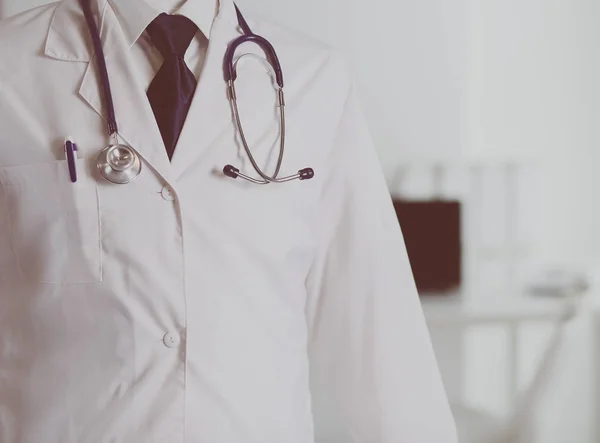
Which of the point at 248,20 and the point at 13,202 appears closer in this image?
the point at 13,202

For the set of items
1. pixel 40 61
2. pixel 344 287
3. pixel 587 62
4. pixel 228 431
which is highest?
pixel 587 62

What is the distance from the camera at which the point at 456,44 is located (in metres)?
1.59

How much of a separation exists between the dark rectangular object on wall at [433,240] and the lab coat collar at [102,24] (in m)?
0.84

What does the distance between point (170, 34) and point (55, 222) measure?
227mm

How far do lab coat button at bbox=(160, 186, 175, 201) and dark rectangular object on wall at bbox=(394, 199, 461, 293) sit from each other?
0.88m

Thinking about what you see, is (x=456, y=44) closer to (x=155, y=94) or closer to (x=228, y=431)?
(x=155, y=94)

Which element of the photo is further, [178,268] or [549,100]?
[549,100]

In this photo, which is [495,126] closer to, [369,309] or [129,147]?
[369,309]

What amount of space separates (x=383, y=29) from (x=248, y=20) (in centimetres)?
68

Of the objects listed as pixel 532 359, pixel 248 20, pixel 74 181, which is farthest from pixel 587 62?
pixel 74 181

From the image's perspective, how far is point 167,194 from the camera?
736 mm

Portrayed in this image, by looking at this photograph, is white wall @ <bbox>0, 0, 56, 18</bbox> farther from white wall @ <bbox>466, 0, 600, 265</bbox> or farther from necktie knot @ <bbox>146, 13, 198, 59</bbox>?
white wall @ <bbox>466, 0, 600, 265</bbox>

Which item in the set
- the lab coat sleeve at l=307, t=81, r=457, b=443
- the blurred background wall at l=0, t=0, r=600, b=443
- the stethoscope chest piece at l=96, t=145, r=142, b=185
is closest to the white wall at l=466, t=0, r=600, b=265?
the blurred background wall at l=0, t=0, r=600, b=443

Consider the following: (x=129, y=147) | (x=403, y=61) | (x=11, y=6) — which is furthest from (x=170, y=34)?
(x=403, y=61)
